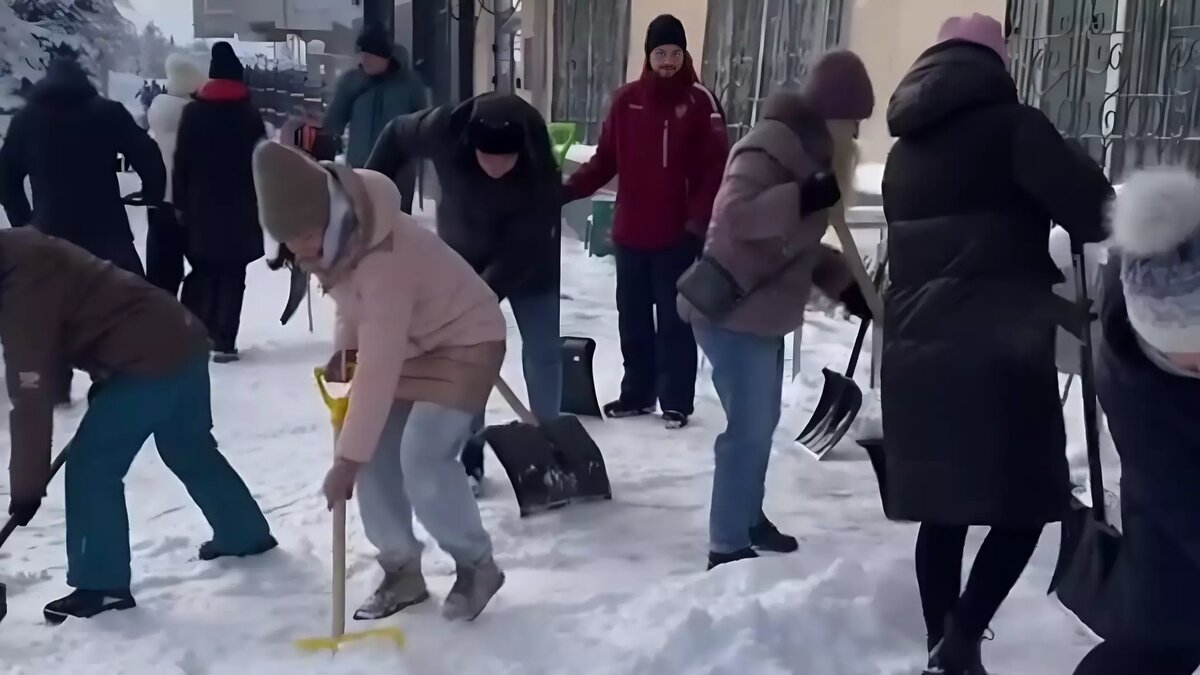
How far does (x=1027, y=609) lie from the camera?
308 cm

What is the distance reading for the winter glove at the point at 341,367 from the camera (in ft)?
9.41

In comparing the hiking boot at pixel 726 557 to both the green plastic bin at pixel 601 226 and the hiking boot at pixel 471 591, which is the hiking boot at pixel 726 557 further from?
the green plastic bin at pixel 601 226

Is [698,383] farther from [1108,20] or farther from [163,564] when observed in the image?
[163,564]

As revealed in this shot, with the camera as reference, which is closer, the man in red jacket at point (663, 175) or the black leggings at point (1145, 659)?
the black leggings at point (1145, 659)

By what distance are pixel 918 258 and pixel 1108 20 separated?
276 cm

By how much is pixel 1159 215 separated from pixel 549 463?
244cm

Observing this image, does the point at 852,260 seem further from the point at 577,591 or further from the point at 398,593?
the point at 398,593

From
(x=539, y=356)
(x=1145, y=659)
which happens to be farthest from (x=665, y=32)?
(x=1145, y=659)

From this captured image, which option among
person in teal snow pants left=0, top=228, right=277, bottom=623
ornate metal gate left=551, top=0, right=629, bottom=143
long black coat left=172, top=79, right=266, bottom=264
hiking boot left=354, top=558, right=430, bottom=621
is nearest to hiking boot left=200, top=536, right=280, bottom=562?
person in teal snow pants left=0, top=228, right=277, bottom=623

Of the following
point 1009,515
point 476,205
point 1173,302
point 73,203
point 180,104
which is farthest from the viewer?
point 180,104

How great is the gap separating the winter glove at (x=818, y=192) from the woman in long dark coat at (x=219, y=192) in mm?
3567

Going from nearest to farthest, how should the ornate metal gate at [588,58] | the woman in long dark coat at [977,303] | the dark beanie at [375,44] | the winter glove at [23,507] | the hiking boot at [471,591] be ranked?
the woman in long dark coat at [977,303], the winter glove at [23,507], the hiking boot at [471,591], the dark beanie at [375,44], the ornate metal gate at [588,58]

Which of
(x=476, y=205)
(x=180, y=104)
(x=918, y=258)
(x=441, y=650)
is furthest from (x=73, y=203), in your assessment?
(x=918, y=258)

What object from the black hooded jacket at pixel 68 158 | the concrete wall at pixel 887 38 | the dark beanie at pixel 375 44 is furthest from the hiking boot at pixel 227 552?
the concrete wall at pixel 887 38
